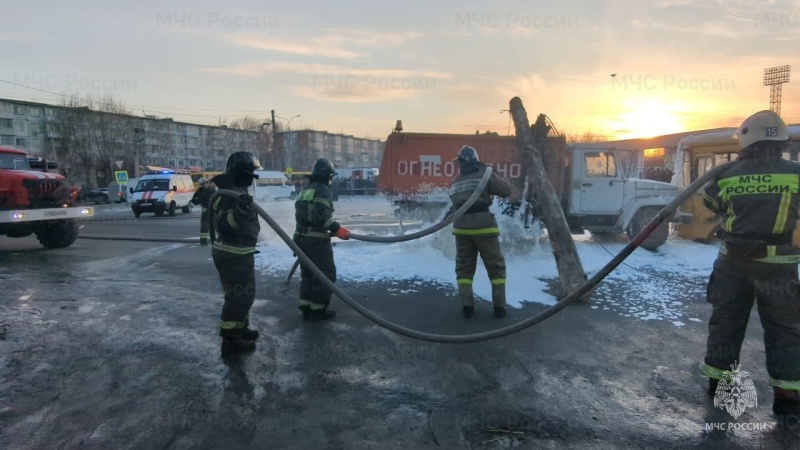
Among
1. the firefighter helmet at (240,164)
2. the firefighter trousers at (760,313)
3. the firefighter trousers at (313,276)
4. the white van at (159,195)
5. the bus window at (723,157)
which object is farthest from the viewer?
the white van at (159,195)

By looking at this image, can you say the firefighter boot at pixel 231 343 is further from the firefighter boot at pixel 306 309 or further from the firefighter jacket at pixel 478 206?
the firefighter jacket at pixel 478 206

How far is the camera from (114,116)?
50.4 metres

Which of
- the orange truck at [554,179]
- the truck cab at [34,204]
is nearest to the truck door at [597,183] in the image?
the orange truck at [554,179]

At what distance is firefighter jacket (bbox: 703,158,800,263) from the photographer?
128 inches

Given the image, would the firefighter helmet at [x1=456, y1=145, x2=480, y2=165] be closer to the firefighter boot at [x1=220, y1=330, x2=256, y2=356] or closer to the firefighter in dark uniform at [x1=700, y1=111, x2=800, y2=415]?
the firefighter in dark uniform at [x1=700, y1=111, x2=800, y2=415]

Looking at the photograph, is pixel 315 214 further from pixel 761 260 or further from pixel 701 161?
pixel 701 161

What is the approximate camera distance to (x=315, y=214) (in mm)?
5480

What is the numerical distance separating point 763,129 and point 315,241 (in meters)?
4.28

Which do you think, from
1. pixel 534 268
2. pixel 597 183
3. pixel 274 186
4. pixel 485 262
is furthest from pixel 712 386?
pixel 274 186

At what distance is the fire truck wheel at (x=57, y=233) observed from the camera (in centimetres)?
1145

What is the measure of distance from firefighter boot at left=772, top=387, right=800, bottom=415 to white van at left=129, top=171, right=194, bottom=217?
2289 cm

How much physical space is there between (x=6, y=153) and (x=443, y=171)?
33.6 ft

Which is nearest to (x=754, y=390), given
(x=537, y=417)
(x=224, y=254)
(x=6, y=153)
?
(x=537, y=417)

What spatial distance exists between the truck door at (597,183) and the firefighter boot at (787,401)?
7599mm
